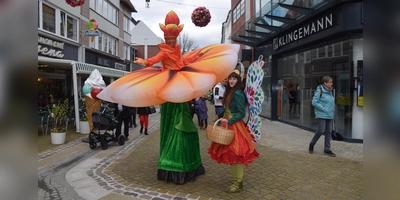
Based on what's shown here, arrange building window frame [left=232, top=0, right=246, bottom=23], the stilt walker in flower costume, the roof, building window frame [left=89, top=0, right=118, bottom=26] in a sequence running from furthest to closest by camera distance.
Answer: the roof, building window frame [left=89, top=0, right=118, bottom=26], building window frame [left=232, top=0, right=246, bottom=23], the stilt walker in flower costume

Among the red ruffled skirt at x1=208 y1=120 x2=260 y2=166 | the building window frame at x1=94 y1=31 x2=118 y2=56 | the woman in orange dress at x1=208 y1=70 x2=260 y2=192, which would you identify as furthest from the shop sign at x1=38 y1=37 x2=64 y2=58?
the red ruffled skirt at x1=208 y1=120 x2=260 y2=166

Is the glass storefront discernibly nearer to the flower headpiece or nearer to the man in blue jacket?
the man in blue jacket

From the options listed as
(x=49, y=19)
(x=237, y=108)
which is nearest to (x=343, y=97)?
(x=237, y=108)

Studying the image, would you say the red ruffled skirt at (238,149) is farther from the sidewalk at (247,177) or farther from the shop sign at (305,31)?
the shop sign at (305,31)

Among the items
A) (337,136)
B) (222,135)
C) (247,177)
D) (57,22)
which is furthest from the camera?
(57,22)

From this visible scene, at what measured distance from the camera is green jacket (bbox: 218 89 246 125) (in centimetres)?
367

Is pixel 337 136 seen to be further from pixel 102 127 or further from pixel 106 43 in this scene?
pixel 106 43

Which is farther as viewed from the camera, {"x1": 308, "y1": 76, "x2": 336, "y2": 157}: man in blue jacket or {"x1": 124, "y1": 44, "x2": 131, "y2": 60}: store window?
{"x1": 124, "y1": 44, "x2": 131, "y2": 60}: store window

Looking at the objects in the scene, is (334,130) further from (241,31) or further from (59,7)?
(59,7)

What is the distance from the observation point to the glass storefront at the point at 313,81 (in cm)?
724

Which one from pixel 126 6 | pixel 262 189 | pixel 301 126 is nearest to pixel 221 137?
pixel 262 189

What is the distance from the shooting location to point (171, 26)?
4074 millimetres

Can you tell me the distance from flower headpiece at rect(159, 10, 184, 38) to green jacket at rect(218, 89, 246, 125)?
138 cm

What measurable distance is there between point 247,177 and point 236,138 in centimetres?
125
